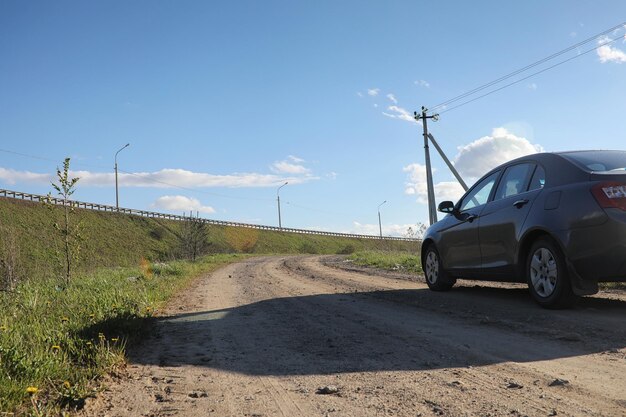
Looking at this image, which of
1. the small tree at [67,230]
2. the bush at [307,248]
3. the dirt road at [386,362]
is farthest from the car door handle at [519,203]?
the bush at [307,248]

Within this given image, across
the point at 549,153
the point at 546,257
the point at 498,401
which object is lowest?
the point at 498,401

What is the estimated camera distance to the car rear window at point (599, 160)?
537 cm

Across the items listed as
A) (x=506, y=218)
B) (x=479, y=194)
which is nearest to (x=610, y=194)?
(x=506, y=218)

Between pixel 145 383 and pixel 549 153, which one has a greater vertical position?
A: pixel 549 153

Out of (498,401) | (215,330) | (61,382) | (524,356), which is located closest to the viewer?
(498,401)

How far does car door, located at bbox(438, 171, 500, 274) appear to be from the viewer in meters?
7.08

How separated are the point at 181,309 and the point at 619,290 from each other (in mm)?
6577

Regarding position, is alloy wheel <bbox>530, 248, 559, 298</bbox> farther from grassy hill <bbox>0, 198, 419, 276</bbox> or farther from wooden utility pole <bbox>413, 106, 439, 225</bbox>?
grassy hill <bbox>0, 198, 419, 276</bbox>

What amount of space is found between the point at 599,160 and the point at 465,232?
7.21 ft

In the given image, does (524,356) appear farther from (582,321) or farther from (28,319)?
(28,319)

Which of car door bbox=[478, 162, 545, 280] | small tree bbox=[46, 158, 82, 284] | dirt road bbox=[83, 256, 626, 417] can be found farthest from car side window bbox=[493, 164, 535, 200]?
small tree bbox=[46, 158, 82, 284]

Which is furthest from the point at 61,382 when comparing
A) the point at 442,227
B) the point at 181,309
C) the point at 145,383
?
the point at 442,227

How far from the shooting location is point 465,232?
A: 7320mm

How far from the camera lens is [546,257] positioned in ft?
18.1
